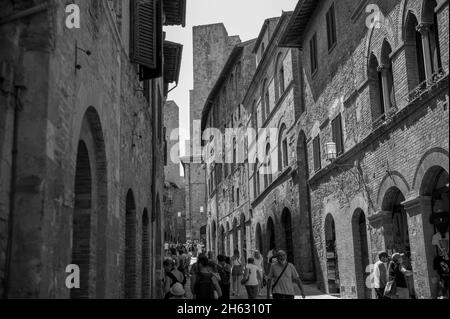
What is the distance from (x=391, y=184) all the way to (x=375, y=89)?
2455 mm

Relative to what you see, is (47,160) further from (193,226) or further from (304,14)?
(193,226)

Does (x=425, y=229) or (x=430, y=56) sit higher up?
(x=430, y=56)

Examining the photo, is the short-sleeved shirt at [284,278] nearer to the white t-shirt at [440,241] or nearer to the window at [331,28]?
the white t-shirt at [440,241]

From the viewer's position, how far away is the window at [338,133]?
1593cm

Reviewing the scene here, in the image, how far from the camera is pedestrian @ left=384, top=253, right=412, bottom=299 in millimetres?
9789

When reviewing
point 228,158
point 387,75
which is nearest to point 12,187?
point 387,75

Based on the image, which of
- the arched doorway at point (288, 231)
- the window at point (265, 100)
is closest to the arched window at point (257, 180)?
the window at point (265, 100)

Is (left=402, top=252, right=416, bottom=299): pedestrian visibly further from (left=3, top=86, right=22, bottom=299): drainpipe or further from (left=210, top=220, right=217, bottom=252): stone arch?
(left=210, top=220, right=217, bottom=252): stone arch

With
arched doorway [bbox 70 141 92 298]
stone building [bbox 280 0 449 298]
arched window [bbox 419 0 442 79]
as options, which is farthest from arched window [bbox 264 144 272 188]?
arched doorway [bbox 70 141 92 298]

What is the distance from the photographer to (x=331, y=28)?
16.8 metres

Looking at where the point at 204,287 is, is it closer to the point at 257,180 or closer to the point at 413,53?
the point at 413,53
